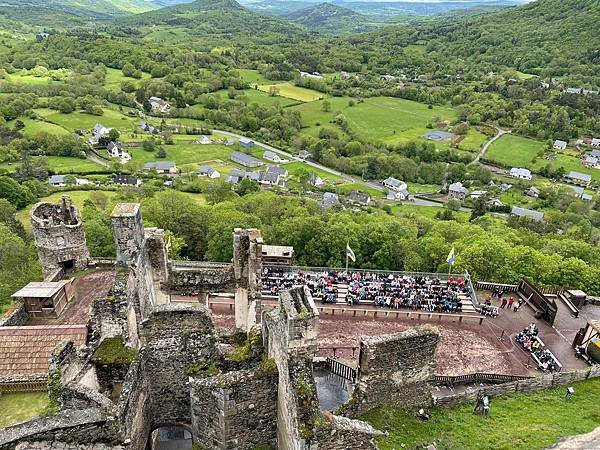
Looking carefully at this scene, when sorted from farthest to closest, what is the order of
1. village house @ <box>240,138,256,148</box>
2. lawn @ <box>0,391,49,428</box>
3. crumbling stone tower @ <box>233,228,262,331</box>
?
village house @ <box>240,138,256,148</box> < crumbling stone tower @ <box>233,228,262,331</box> < lawn @ <box>0,391,49,428</box>

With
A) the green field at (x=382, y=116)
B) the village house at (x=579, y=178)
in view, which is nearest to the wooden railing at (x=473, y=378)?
the village house at (x=579, y=178)

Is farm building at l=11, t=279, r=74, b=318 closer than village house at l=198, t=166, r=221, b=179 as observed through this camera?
Yes

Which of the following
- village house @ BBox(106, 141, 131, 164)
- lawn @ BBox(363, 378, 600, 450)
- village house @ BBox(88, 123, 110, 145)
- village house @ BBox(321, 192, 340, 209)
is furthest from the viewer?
village house @ BBox(88, 123, 110, 145)

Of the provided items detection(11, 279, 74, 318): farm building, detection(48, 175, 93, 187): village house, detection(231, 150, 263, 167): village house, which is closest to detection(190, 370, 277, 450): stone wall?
detection(11, 279, 74, 318): farm building

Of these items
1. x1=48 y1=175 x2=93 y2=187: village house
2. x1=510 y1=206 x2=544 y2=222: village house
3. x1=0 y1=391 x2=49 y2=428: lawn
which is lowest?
x1=510 y1=206 x2=544 y2=222: village house

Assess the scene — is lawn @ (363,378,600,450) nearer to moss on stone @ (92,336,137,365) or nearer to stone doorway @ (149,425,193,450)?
stone doorway @ (149,425,193,450)

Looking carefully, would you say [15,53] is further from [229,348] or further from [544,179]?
[229,348]

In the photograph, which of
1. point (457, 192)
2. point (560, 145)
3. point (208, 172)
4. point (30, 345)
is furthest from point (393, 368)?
point (560, 145)
